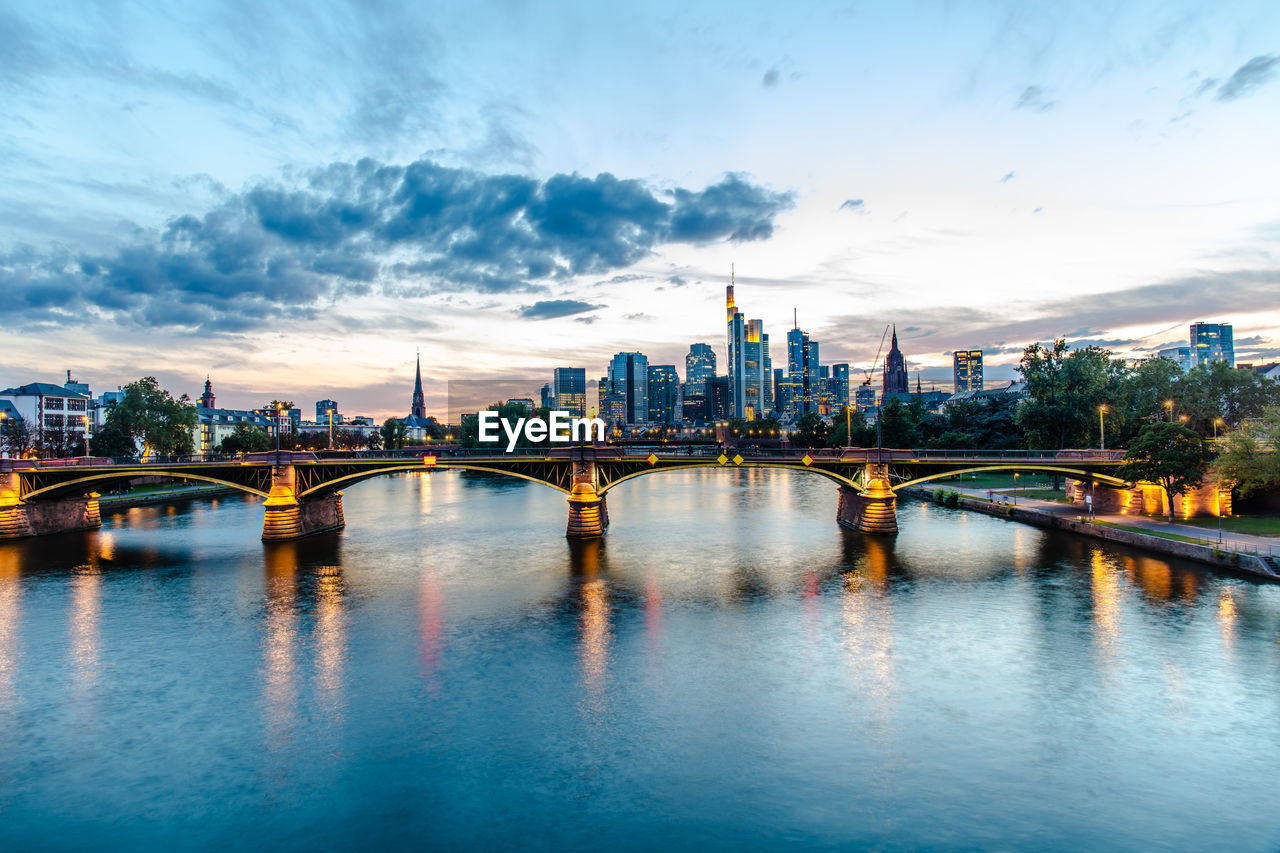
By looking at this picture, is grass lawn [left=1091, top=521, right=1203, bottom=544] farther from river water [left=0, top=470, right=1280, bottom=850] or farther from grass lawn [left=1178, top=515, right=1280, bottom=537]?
grass lawn [left=1178, top=515, right=1280, bottom=537]

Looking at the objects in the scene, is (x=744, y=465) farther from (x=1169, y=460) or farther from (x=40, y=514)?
(x=40, y=514)

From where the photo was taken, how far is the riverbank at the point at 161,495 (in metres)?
98.2

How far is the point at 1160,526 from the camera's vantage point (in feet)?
187

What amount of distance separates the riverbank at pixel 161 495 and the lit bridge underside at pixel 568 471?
2606 cm

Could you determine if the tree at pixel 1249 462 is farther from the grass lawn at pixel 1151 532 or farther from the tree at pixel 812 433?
the tree at pixel 812 433

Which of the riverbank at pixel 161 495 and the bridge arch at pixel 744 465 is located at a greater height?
the bridge arch at pixel 744 465

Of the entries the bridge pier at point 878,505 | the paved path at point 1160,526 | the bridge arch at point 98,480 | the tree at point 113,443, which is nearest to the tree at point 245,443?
the tree at point 113,443

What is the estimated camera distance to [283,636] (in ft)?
121

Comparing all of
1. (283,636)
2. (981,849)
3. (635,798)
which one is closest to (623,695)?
(635,798)

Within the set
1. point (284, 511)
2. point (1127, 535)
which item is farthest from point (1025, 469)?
point (284, 511)

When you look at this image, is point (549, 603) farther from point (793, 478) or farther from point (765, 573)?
point (793, 478)

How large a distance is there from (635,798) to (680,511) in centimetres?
6906

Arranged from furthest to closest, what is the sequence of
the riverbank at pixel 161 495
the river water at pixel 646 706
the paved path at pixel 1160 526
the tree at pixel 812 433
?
the tree at pixel 812 433
the riverbank at pixel 161 495
the paved path at pixel 1160 526
the river water at pixel 646 706

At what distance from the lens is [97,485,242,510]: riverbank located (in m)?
98.2
